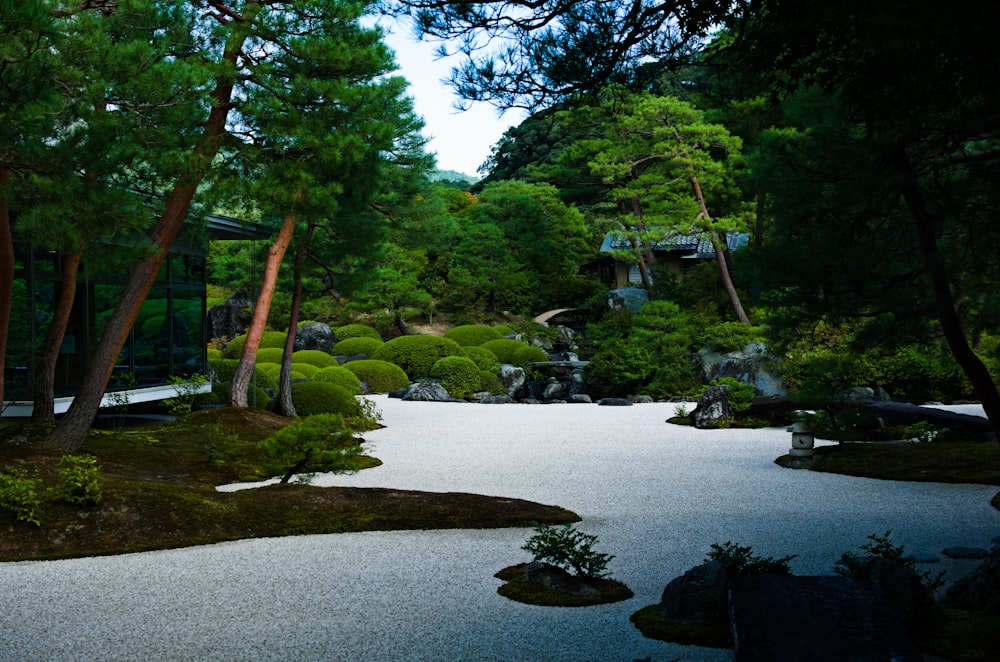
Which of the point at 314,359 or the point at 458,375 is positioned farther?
the point at 314,359

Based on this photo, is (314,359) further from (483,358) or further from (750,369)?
(750,369)

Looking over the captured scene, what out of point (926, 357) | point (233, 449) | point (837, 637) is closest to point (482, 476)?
point (233, 449)

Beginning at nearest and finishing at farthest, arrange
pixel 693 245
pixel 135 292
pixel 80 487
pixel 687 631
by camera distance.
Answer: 1. pixel 687 631
2. pixel 80 487
3. pixel 135 292
4. pixel 693 245

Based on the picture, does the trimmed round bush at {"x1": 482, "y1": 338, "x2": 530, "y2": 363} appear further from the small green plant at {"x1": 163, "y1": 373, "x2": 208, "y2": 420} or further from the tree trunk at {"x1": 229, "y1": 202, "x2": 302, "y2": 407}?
the tree trunk at {"x1": 229, "y1": 202, "x2": 302, "y2": 407}

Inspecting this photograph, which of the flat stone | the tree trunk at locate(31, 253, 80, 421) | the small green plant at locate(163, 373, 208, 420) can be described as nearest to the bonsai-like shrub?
the small green plant at locate(163, 373, 208, 420)

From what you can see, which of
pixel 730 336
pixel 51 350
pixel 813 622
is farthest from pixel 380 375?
pixel 813 622

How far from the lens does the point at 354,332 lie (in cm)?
2678

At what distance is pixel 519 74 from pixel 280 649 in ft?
9.19

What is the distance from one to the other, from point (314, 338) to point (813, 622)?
77.3 feet

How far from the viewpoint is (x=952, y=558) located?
5355mm

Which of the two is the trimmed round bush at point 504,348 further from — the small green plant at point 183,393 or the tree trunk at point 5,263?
the tree trunk at point 5,263

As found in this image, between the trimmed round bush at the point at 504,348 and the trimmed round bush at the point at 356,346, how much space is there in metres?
3.27

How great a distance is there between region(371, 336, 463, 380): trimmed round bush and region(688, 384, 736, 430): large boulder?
9494 mm

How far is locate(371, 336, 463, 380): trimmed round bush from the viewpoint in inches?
866
